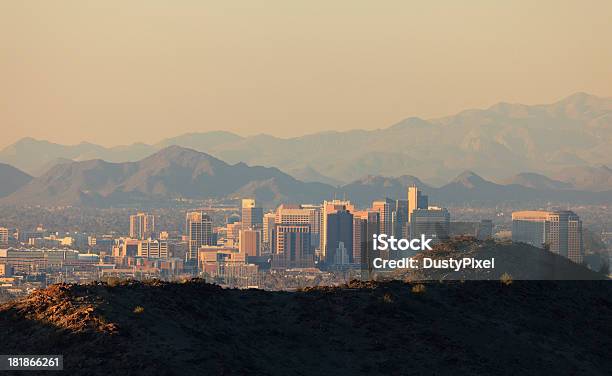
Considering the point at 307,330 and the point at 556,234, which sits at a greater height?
the point at 556,234

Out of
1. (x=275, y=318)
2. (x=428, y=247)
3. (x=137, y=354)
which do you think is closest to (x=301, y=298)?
(x=275, y=318)

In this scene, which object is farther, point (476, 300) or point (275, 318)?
point (476, 300)

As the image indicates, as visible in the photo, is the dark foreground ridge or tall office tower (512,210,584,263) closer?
the dark foreground ridge

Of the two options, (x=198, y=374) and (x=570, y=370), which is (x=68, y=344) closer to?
(x=198, y=374)

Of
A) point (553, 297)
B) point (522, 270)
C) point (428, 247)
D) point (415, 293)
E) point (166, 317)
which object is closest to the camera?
point (166, 317)

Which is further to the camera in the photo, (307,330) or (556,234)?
(556,234)

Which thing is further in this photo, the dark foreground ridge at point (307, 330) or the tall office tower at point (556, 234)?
the tall office tower at point (556, 234)

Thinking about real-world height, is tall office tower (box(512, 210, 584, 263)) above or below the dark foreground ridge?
above

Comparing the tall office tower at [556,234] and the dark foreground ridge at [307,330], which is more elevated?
the tall office tower at [556,234]
